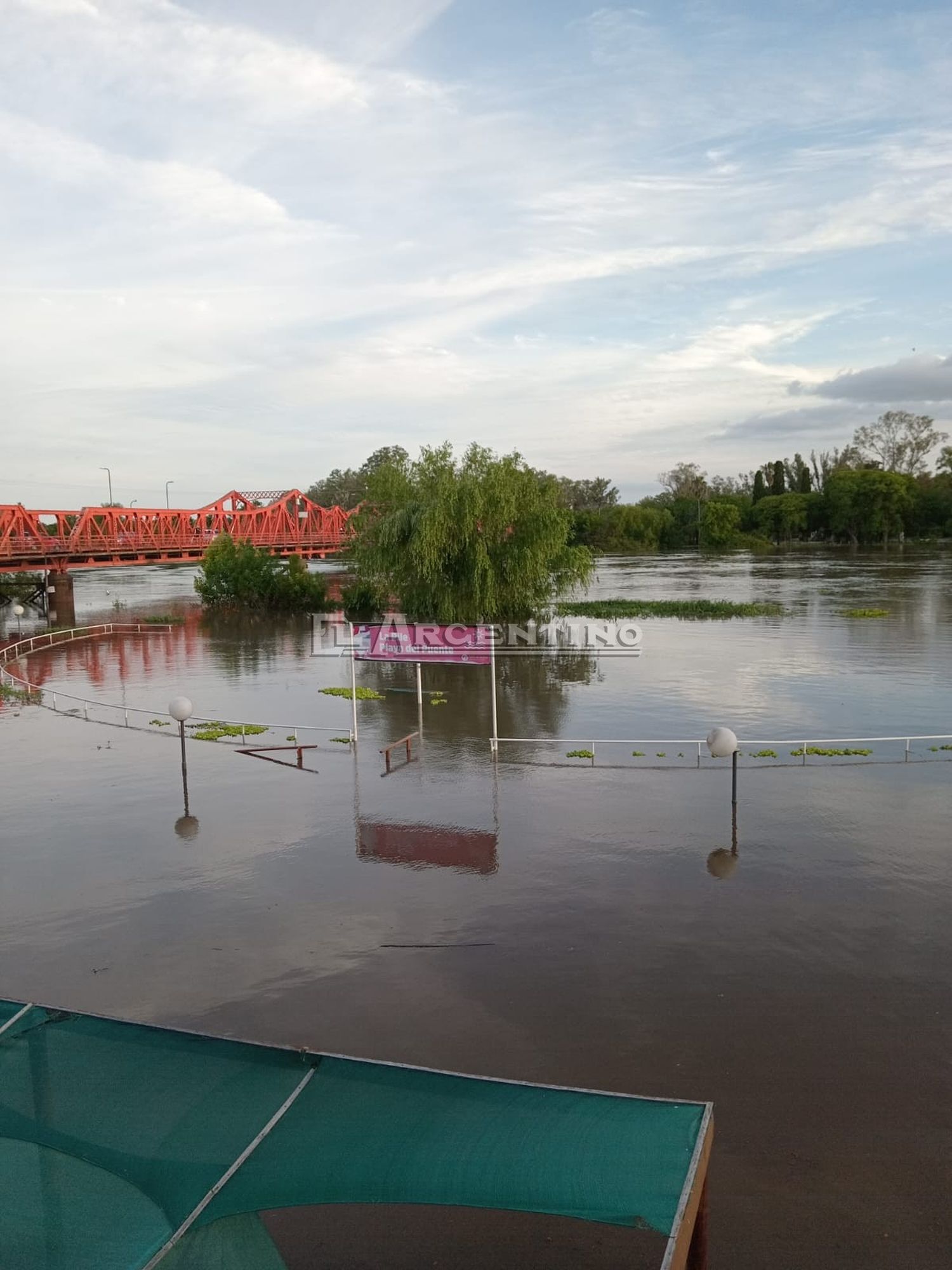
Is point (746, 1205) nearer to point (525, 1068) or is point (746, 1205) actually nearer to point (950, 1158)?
point (950, 1158)

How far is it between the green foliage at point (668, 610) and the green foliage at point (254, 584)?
→ 1577cm

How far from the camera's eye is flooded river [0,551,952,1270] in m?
7.52

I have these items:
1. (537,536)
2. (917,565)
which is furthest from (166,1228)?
(917,565)

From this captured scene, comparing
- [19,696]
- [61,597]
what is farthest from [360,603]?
[19,696]

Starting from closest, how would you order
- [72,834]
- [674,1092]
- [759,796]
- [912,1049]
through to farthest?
1. [674,1092]
2. [912,1049]
3. [72,834]
4. [759,796]

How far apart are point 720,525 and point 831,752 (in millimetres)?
120378

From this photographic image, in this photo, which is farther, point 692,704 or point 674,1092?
point 692,704

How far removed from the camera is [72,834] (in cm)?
1562

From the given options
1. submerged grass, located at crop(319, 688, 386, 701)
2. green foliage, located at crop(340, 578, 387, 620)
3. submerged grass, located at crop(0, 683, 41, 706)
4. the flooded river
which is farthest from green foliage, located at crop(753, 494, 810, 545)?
submerged grass, located at crop(0, 683, 41, 706)

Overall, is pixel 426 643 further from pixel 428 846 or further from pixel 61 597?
pixel 61 597

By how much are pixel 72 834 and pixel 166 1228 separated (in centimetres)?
1226

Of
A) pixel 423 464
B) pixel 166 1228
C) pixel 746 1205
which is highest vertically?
pixel 423 464

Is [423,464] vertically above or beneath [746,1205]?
above

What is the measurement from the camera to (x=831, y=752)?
2014 cm
